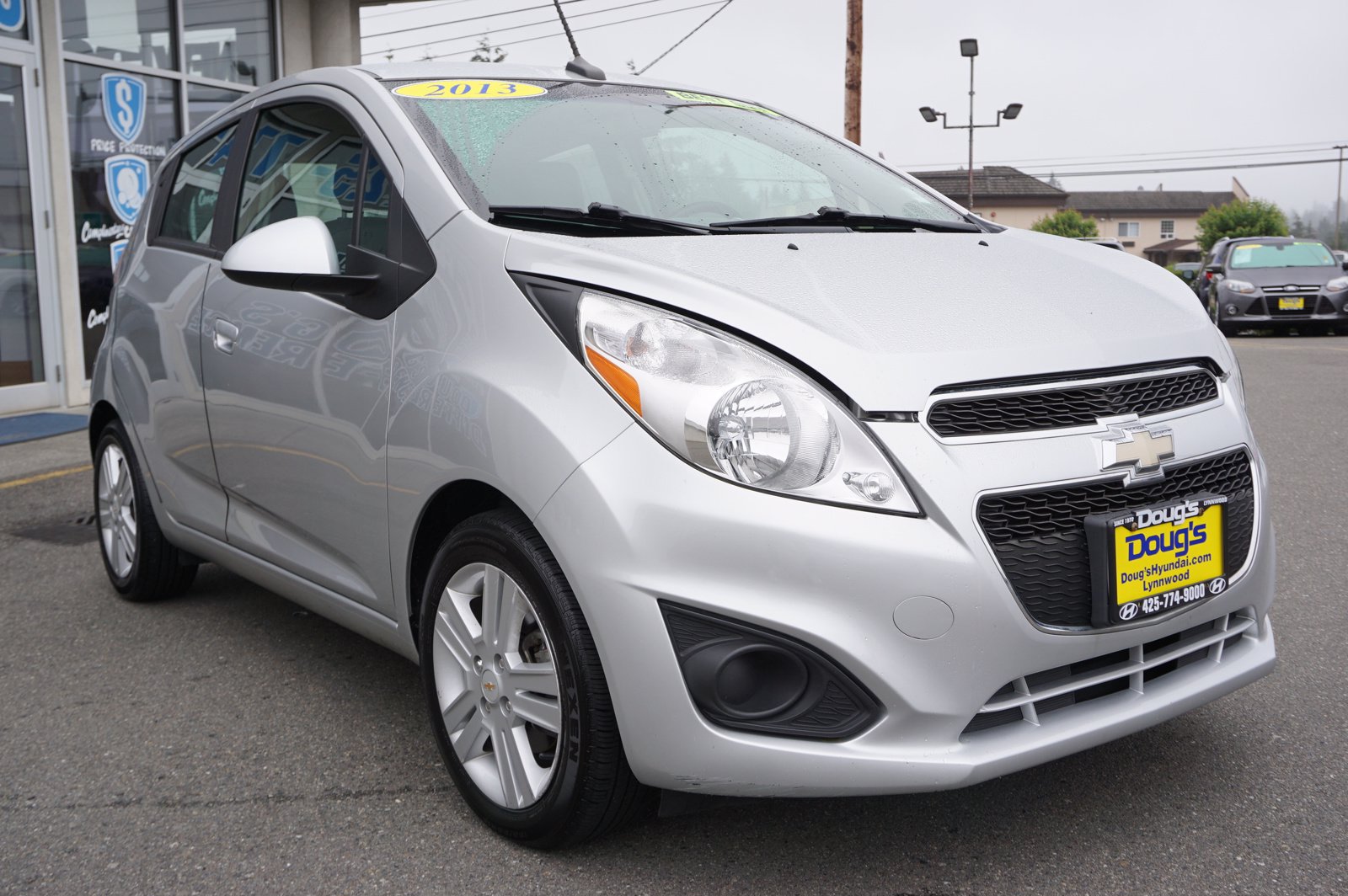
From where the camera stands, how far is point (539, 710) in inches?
91.0

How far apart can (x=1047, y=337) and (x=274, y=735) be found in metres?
2.03

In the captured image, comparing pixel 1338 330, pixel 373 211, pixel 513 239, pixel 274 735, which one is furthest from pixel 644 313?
pixel 1338 330

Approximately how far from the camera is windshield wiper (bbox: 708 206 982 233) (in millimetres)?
2795

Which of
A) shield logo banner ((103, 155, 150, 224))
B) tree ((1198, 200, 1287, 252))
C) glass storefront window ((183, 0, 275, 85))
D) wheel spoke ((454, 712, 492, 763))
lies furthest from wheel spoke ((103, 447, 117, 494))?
tree ((1198, 200, 1287, 252))

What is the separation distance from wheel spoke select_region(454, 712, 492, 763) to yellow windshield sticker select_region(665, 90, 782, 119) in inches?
72.7

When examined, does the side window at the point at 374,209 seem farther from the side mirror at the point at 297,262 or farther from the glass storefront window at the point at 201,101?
the glass storefront window at the point at 201,101

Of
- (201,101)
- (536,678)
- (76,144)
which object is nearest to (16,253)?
(76,144)

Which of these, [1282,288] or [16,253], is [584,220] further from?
[1282,288]

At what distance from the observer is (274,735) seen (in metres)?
3.01

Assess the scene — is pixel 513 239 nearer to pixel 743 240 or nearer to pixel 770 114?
pixel 743 240

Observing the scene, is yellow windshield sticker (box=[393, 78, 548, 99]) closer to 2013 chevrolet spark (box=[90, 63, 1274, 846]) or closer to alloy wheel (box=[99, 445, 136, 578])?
2013 chevrolet spark (box=[90, 63, 1274, 846])

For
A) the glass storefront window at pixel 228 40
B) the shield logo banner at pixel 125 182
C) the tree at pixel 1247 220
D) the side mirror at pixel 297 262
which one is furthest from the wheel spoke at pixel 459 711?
the tree at pixel 1247 220

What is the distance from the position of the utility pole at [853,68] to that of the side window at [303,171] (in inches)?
559

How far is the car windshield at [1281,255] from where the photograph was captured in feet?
54.7
